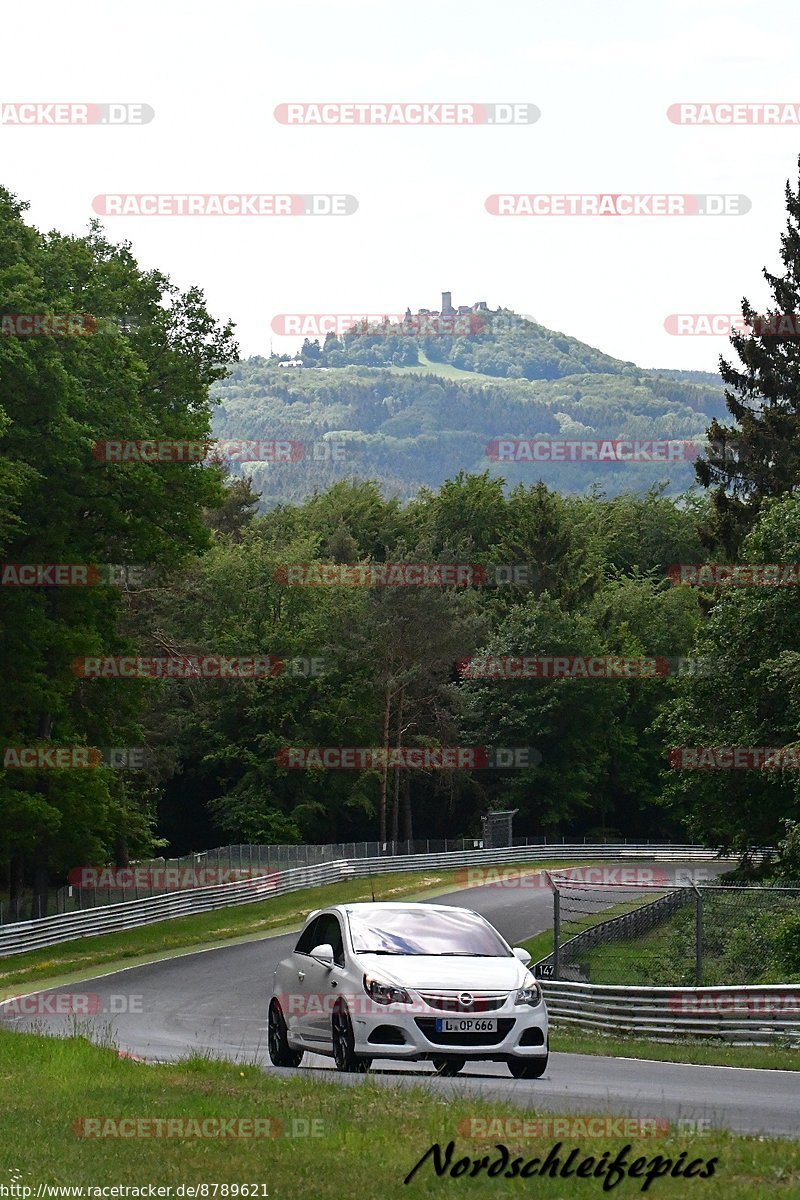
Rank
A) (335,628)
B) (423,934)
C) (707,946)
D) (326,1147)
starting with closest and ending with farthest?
(326,1147)
(423,934)
(707,946)
(335,628)

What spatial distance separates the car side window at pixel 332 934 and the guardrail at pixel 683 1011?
6.10 metres

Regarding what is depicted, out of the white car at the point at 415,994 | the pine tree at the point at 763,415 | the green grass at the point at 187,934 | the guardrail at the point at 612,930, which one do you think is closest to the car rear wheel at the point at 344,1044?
the white car at the point at 415,994

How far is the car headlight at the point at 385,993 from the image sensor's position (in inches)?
556

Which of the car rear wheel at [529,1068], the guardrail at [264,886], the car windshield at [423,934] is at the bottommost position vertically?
the guardrail at [264,886]

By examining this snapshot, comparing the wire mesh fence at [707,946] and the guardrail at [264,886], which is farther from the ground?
the wire mesh fence at [707,946]

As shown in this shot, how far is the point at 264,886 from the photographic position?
58.8 metres

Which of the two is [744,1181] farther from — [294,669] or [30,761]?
[294,669]

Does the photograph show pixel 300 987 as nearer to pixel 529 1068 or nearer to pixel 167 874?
pixel 529 1068

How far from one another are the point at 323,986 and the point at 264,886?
44.4 m

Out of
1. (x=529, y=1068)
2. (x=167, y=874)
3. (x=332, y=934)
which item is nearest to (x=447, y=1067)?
(x=529, y=1068)

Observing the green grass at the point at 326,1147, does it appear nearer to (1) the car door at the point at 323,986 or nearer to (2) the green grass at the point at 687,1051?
(1) the car door at the point at 323,986

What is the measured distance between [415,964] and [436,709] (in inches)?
2796

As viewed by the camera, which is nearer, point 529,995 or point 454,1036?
point 454,1036

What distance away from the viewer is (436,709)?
8556 cm
